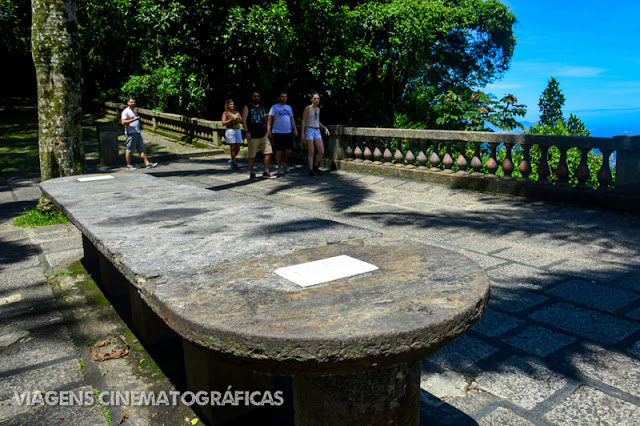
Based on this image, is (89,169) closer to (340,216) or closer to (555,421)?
(340,216)

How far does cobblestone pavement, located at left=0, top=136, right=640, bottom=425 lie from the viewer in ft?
8.59

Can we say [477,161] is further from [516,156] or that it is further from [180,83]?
[180,83]

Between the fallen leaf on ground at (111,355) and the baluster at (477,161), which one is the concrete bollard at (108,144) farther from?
the fallen leaf on ground at (111,355)

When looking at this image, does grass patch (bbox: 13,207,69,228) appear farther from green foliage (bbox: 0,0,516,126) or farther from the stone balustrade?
green foliage (bbox: 0,0,516,126)

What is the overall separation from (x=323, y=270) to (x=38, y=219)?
237 inches

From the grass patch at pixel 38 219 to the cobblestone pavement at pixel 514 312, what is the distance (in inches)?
7.1

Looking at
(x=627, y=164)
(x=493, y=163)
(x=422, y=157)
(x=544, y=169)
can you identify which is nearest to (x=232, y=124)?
(x=422, y=157)

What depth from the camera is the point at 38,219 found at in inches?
273

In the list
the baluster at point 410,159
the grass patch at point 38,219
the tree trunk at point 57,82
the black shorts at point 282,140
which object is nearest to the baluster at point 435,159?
the baluster at point 410,159

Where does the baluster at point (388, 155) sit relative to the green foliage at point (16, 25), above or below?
below

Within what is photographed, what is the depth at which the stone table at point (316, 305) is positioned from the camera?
161cm

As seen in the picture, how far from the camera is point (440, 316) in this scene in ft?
5.59

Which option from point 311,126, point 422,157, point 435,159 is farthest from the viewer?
point 311,126

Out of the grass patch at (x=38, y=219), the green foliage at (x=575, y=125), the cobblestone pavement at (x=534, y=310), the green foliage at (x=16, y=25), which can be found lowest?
the grass patch at (x=38, y=219)
